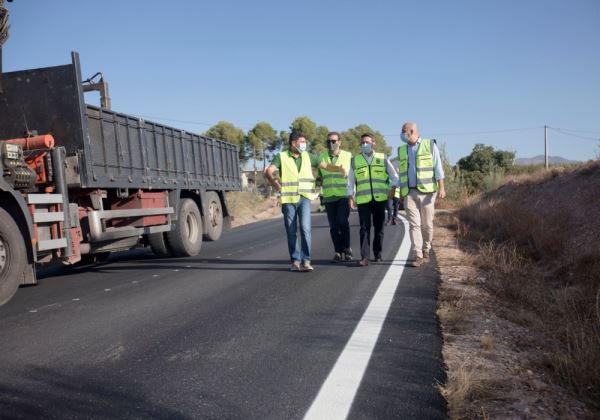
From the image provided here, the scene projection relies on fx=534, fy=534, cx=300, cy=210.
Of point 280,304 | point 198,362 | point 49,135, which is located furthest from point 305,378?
point 49,135

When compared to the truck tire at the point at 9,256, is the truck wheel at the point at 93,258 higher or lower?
lower

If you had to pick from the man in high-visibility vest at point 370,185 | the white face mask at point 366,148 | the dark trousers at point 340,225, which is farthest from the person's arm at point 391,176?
the dark trousers at point 340,225

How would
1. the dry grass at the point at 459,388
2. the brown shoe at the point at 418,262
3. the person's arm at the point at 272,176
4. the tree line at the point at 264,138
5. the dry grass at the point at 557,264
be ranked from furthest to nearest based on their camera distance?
the tree line at the point at 264,138
the person's arm at the point at 272,176
the brown shoe at the point at 418,262
the dry grass at the point at 557,264
the dry grass at the point at 459,388

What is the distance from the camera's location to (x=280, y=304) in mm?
4941

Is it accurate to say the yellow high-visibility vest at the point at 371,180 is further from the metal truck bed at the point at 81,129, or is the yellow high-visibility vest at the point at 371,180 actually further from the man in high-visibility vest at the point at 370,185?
the metal truck bed at the point at 81,129

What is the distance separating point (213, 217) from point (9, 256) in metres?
6.01

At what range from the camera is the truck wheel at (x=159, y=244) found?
9.16 m

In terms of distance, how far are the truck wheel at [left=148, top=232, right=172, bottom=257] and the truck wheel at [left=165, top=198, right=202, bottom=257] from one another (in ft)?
0.30

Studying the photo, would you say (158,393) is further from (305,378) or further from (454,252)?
(454,252)

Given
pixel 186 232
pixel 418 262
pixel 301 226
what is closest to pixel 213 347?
pixel 301 226

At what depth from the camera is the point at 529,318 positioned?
3.98 metres

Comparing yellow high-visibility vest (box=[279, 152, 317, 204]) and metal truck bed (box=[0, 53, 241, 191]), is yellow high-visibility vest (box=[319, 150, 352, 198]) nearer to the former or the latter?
yellow high-visibility vest (box=[279, 152, 317, 204])

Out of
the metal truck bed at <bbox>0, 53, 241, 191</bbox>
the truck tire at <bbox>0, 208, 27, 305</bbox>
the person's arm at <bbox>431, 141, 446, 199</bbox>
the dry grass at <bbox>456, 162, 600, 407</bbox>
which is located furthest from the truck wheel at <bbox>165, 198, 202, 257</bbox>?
the dry grass at <bbox>456, 162, 600, 407</bbox>

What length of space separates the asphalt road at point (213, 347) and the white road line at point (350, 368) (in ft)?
0.15
